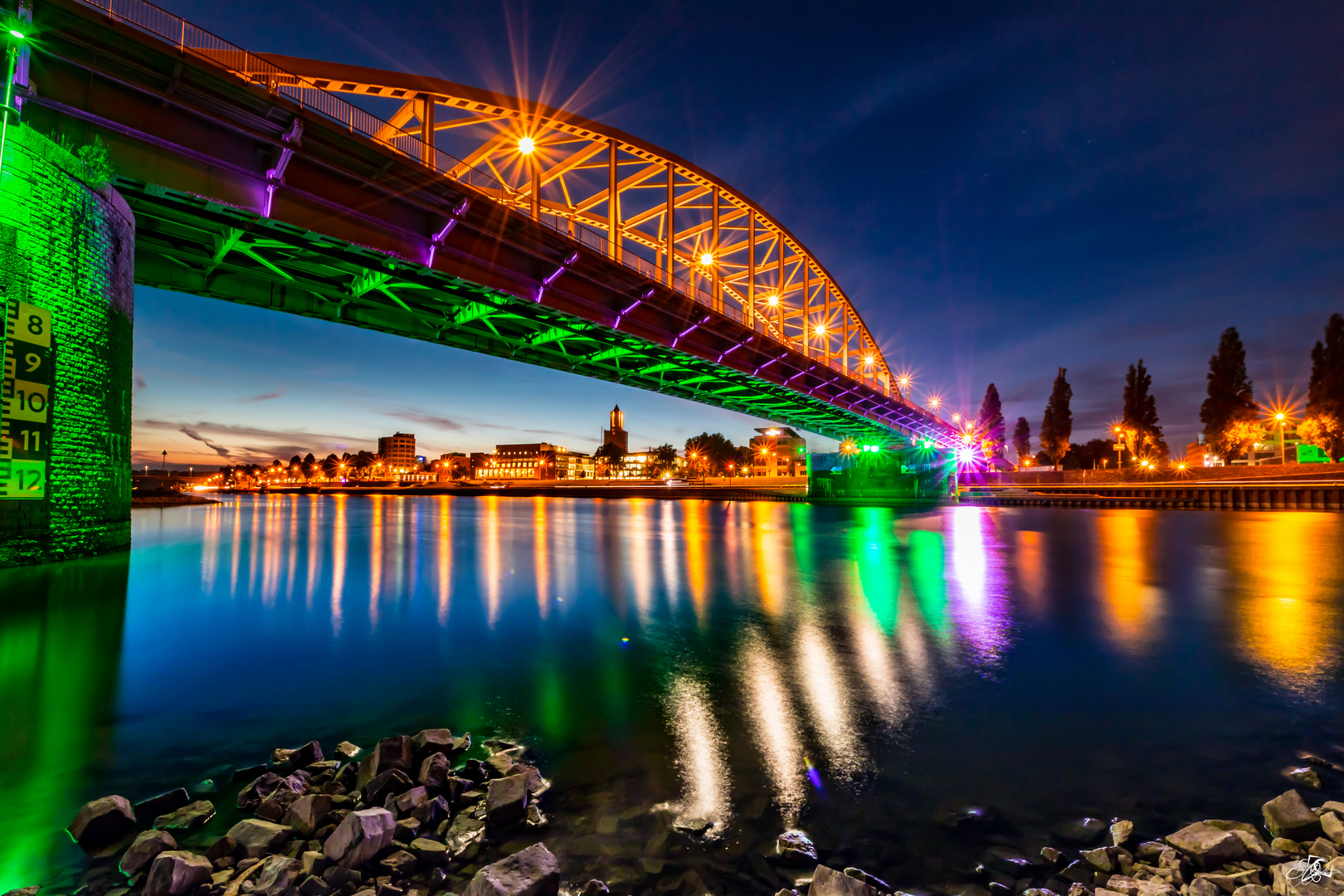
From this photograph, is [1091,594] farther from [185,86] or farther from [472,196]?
[185,86]

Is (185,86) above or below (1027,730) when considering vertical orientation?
above

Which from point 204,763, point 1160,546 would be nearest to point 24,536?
point 204,763

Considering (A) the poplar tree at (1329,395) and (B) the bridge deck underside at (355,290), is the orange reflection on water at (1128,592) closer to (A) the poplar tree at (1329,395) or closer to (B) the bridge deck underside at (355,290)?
(B) the bridge deck underside at (355,290)

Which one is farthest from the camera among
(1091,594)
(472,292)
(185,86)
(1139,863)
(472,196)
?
(472,292)

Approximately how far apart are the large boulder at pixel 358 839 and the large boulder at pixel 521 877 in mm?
713

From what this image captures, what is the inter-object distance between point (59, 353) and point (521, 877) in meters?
18.3

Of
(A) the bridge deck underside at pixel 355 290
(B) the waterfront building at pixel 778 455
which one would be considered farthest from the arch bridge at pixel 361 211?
(B) the waterfront building at pixel 778 455

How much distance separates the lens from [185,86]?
1452 cm

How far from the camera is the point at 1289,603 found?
11656 millimetres

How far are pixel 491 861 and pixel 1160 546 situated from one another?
2885 cm

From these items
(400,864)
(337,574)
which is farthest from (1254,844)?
(337,574)

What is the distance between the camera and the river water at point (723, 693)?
13.0ft

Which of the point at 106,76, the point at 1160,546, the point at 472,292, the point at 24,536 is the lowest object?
the point at 1160,546

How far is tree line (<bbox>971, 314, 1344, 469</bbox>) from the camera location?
218 feet
